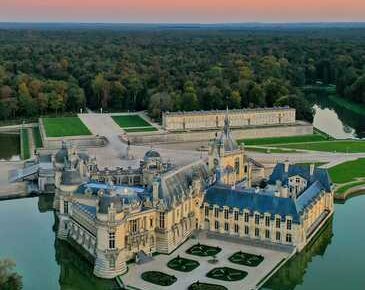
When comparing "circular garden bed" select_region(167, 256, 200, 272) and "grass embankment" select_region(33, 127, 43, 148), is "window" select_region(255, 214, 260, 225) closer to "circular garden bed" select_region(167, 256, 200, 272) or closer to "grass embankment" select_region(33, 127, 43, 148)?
"circular garden bed" select_region(167, 256, 200, 272)

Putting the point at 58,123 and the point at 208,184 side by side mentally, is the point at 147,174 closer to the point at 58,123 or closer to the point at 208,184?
the point at 208,184

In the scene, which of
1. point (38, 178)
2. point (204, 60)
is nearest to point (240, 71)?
point (204, 60)

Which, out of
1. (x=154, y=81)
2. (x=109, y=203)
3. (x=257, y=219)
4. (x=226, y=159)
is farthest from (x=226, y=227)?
(x=154, y=81)

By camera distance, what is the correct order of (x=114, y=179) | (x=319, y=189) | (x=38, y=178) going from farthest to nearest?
(x=38, y=178) → (x=114, y=179) → (x=319, y=189)

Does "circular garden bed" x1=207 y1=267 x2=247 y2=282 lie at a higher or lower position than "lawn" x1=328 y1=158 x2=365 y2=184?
lower

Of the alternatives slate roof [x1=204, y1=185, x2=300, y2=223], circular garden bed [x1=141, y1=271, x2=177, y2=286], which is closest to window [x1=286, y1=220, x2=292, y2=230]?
slate roof [x1=204, y1=185, x2=300, y2=223]

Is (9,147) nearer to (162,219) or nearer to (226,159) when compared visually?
(226,159)
